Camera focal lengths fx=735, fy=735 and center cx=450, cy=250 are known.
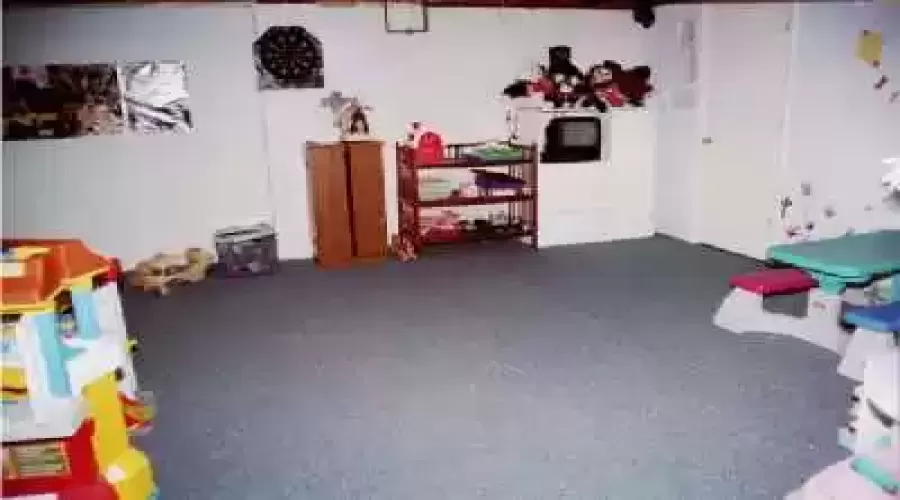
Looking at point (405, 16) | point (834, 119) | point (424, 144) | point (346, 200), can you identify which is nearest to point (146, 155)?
point (346, 200)

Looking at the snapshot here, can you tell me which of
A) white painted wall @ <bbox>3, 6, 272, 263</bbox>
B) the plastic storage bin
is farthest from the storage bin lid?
white painted wall @ <bbox>3, 6, 272, 263</bbox>

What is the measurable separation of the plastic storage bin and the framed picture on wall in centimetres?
189

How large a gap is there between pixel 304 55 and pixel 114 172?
5.46 feet

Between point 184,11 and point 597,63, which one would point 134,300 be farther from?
point 597,63

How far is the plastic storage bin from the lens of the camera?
212 inches

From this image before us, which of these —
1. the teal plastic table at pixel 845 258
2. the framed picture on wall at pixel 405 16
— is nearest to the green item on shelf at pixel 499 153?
the framed picture on wall at pixel 405 16

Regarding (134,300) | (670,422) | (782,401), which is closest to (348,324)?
(134,300)

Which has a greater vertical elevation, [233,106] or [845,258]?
[233,106]

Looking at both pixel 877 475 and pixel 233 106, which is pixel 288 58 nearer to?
pixel 233 106

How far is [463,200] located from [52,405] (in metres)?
3.96

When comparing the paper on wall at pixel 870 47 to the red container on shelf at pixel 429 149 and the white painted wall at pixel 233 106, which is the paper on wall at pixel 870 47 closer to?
the white painted wall at pixel 233 106

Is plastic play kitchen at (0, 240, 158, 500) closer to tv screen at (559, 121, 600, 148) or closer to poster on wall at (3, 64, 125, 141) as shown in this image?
poster on wall at (3, 64, 125, 141)

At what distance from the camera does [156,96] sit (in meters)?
5.42

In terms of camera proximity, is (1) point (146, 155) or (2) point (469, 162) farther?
(2) point (469, 162)
